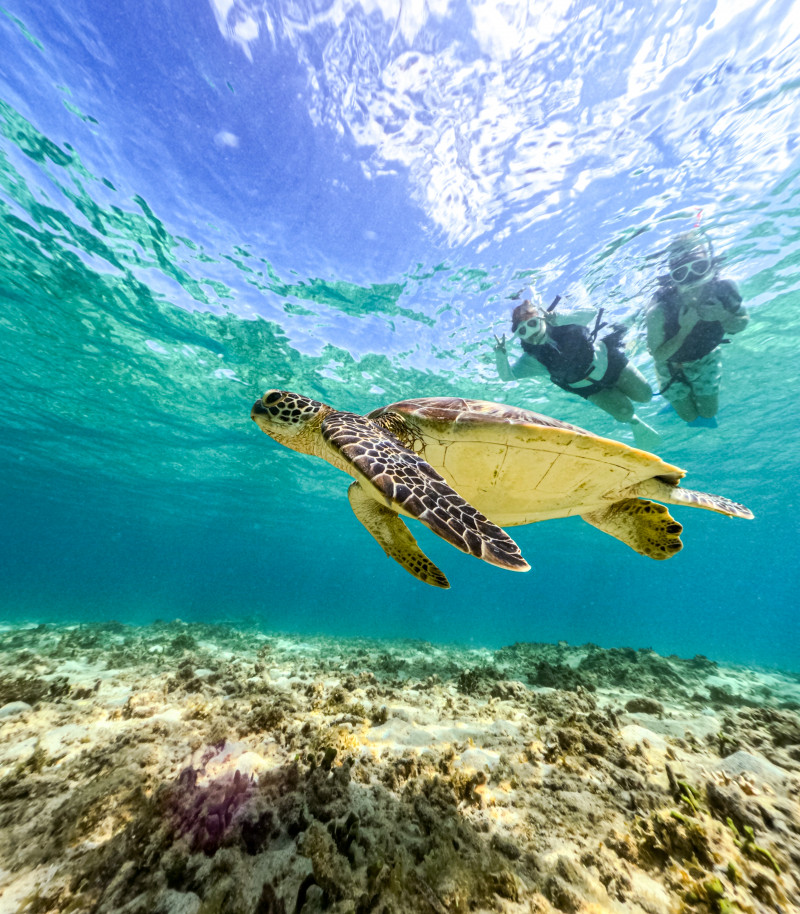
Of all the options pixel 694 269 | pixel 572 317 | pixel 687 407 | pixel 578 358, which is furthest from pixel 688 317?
pixel 687 407

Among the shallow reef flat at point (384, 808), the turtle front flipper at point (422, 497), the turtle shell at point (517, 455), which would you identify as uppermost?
the turtle shell at point (517, 455)

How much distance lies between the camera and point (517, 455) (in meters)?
3.42

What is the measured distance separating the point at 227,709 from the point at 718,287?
12.3 meters

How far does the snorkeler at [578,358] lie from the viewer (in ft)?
28.3

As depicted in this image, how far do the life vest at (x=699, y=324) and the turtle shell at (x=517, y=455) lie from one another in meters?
6.90

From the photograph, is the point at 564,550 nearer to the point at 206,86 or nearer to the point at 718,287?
the point at 718,287

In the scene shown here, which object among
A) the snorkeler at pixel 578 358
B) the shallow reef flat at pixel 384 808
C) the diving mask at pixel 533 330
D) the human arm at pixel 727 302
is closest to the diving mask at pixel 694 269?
the human arm at pixel 727 302

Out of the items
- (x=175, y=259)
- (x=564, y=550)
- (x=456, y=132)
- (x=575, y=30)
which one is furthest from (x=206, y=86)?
(x=564, y=550)

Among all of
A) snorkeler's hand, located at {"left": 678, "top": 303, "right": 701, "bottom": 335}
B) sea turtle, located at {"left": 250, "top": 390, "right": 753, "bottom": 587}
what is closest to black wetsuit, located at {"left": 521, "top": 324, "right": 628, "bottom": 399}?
snorkeler's hand, located at {"left": 678, "top": 303, "right": 701, "bottom": 335}

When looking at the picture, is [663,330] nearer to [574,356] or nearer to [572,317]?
[572,317]

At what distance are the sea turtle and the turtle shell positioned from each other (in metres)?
0.01

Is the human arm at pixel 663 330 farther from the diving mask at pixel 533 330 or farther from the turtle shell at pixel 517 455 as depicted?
the turtle shell at pixel 517 455

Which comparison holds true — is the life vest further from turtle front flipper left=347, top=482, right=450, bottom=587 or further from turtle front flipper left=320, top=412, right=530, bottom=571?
turtle front flipper left=320, top=412, right=530, bottom=571

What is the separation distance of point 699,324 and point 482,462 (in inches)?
337
